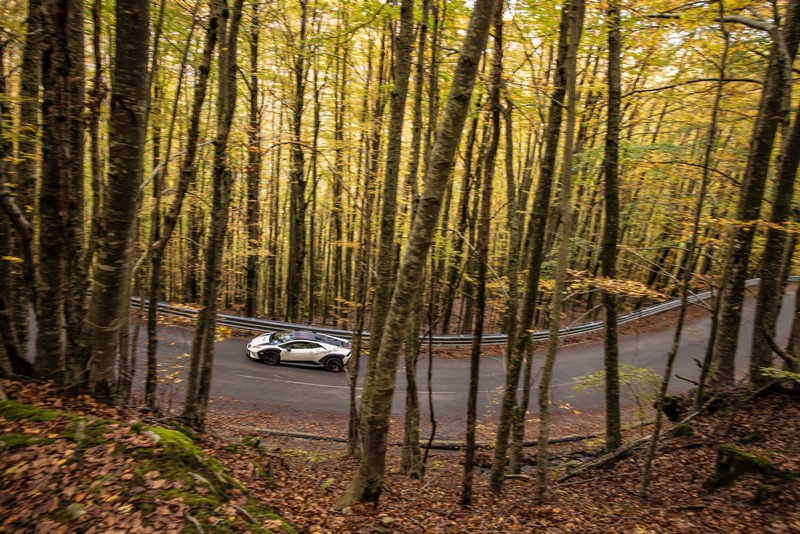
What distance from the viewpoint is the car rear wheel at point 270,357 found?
16.3 m

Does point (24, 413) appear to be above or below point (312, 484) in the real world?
above

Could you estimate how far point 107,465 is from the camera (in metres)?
3.66

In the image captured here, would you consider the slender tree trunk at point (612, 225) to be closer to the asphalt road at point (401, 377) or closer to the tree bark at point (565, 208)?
the tree bark at point (565, 208)

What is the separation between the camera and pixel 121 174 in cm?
406

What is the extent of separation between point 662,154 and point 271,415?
13170 mm

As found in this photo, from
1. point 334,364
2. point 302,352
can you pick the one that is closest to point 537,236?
point 334,364

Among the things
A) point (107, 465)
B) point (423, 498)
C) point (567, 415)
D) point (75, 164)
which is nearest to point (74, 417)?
point (107, 465)

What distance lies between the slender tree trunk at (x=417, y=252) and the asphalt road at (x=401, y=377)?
887 centimetres

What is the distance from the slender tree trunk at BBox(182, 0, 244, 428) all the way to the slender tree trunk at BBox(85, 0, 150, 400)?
305cm

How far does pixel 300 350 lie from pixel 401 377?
4149 mm

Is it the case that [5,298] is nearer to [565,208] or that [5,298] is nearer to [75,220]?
[75,220]

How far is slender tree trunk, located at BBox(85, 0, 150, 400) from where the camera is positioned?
12.6 feet

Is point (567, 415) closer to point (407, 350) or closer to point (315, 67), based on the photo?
point (407, 350)

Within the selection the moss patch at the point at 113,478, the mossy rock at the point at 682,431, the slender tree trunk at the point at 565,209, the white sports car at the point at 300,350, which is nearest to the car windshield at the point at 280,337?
the white sports car at the point at 300,350
